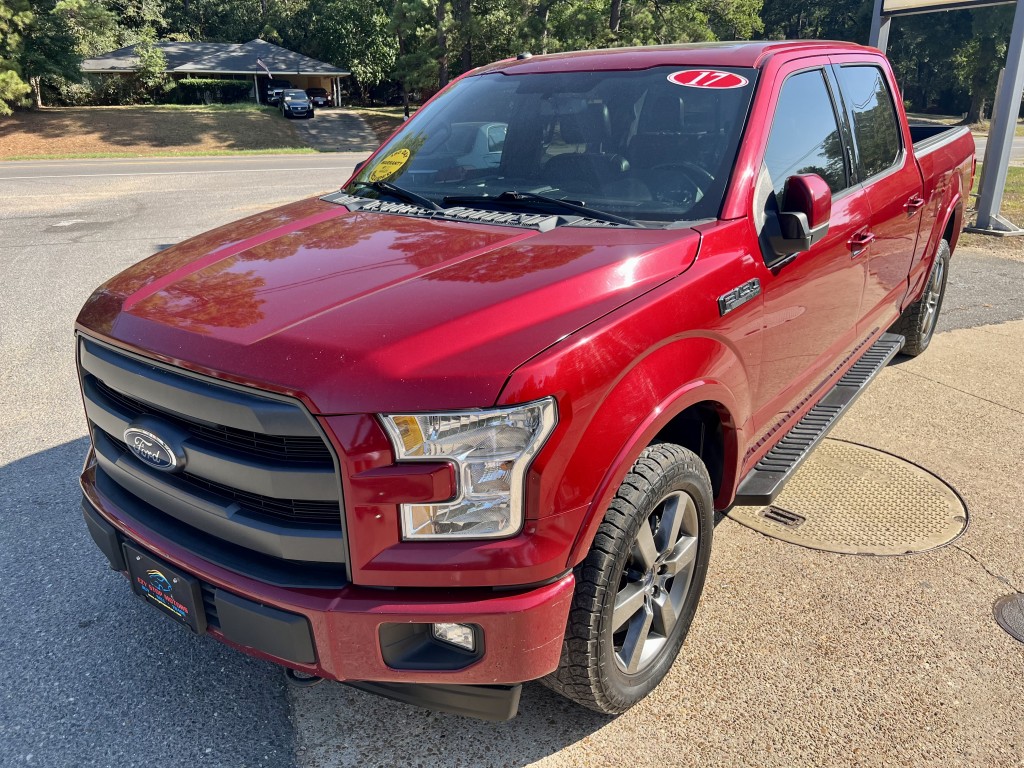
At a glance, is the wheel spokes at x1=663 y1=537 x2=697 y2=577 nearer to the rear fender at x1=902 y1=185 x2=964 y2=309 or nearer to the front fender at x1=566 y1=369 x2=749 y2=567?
the front fender at x1=566 y1=369 x2=749 y2=567

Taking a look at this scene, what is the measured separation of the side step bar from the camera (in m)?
3.09

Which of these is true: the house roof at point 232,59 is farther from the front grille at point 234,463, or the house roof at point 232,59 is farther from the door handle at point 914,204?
the front grille at point 234,463

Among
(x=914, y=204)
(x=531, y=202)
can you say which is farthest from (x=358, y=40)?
(x=531, y=202)

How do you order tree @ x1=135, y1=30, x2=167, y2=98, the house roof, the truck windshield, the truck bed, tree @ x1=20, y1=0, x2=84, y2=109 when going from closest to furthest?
the truck windshield
the truck bed
tree @ x1=20, y1=0, x2=84, y2=109
tree @ x1=135, y1=30, x2=167, y2=98
the house roof

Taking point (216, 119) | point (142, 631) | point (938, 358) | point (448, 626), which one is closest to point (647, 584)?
point (448, 626)

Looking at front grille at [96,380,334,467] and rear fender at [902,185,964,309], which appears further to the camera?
rear fender at [902,185,964,309]

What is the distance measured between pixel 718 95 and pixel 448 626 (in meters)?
2.26

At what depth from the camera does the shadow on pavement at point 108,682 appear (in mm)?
2459

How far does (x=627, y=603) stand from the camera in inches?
96.0

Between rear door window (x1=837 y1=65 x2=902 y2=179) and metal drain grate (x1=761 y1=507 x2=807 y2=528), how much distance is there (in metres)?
1.66

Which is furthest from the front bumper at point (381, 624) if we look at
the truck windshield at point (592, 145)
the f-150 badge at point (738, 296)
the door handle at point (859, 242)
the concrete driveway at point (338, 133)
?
the concrete driveway at point (338, 133)

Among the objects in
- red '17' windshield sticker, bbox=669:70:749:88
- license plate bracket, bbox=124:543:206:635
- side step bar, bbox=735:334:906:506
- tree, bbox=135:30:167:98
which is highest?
tree, bbox=135:30:167:98

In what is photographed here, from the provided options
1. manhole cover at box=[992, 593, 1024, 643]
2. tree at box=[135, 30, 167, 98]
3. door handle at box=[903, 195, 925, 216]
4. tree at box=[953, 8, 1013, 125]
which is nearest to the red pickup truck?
manhole cover at box=[992, 593, 1024, 643]

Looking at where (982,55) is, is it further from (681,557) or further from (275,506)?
(275,506)
